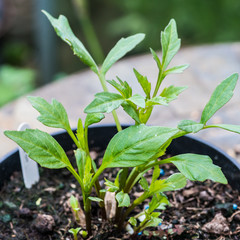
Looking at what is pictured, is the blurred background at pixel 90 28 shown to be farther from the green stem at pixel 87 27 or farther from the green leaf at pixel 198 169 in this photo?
the green leaf at pixel 198 169

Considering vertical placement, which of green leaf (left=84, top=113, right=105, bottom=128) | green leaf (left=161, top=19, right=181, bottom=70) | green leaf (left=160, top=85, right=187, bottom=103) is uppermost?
green leaf (left=161, top=19, right=181, bottom=70)

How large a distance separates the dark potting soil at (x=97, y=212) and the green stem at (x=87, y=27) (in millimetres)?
1509

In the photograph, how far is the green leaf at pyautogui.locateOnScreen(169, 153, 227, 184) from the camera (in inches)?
22.9

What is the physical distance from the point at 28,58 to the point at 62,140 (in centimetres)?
303

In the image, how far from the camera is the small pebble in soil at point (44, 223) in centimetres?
75

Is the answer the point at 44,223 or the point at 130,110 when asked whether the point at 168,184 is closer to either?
the point at 130,110

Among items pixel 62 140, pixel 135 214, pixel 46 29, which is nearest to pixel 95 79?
pixel 62 140

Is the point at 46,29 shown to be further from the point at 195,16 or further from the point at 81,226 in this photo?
the point at 81,226

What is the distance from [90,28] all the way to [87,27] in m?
0.09

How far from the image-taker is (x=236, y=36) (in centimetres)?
300

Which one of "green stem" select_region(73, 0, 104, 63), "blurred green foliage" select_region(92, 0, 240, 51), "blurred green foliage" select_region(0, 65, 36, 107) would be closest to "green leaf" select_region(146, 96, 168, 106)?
"green stem" select_region(73, 0, 104, 63)

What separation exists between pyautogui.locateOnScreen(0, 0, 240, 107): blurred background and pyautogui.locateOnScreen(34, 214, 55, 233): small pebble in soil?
1.67 metres

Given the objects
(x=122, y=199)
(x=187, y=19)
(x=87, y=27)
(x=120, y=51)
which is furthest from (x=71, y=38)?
(x=87, y=27)

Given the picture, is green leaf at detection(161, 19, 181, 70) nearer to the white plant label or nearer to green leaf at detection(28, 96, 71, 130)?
green leaf at detection(28, 96, 71, 130)
